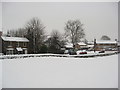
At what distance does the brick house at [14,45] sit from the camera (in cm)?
361

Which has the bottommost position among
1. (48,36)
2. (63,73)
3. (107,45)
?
(63,73)

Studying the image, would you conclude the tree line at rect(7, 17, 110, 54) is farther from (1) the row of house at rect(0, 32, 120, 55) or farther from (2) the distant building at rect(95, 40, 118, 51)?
(2) the distant building at rect(95, 40, 118, 51)

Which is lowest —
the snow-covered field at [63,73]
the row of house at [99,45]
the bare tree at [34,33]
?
the snow-covered field at [63,73]

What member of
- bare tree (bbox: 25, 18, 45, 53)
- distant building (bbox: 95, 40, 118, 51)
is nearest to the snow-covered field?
distant building (bbox: 95, 40, 118, 51)

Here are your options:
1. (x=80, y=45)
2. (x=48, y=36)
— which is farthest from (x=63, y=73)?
(x=48, y=36)

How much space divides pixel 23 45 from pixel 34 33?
325 millimetres

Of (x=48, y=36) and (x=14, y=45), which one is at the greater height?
(x=48, y=36)

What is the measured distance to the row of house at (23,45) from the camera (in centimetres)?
361

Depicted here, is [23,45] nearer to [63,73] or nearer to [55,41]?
[55,41]

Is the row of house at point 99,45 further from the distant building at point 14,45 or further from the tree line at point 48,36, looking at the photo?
the distant building at point 14,45

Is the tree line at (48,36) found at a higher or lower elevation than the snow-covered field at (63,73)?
higher

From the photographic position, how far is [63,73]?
371 cm

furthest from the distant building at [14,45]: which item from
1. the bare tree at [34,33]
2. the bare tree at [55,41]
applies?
the bare tree at [55,41]

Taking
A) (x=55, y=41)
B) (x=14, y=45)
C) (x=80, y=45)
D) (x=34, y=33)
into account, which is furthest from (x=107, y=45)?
(x=14, y=45)
